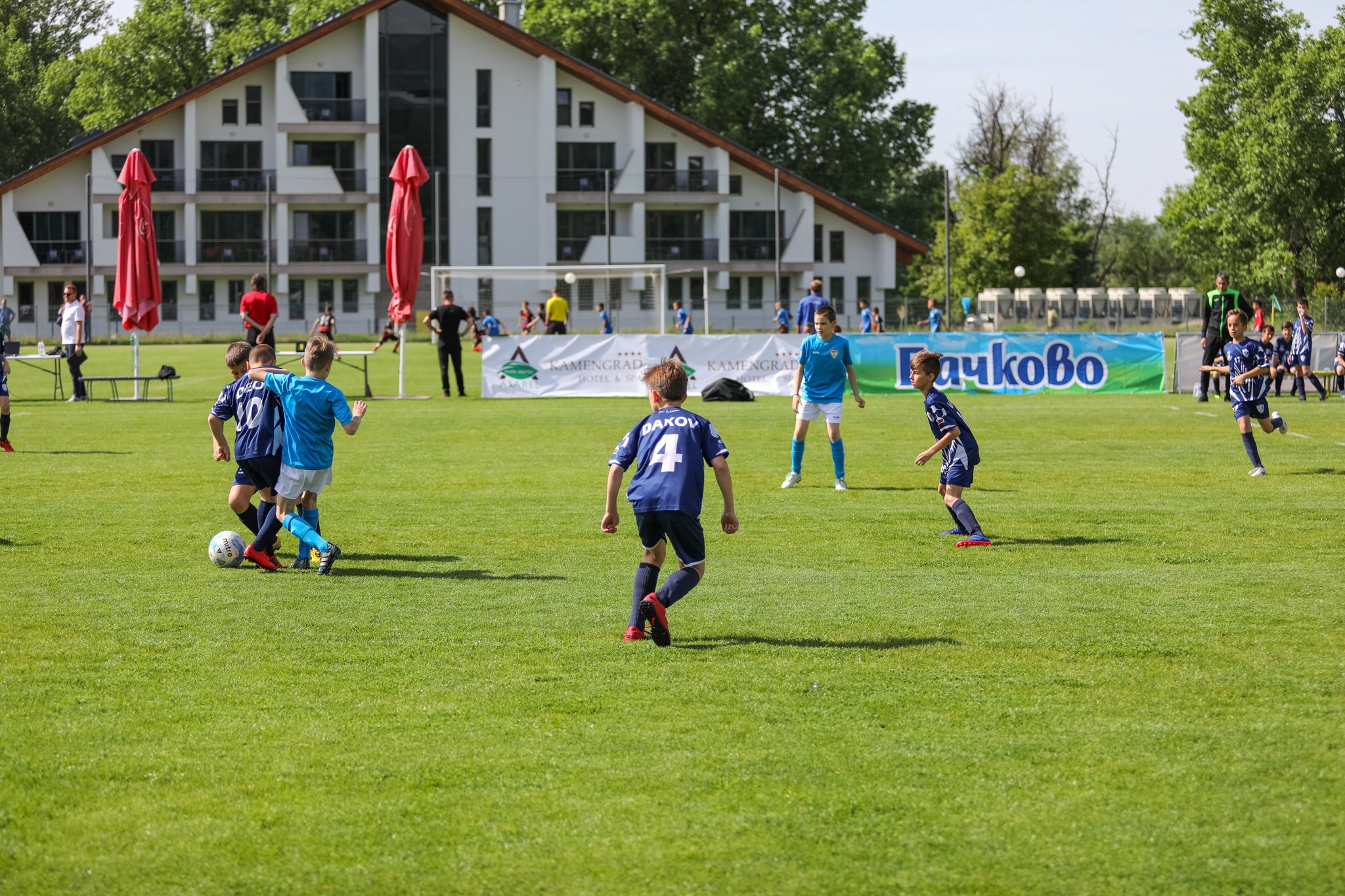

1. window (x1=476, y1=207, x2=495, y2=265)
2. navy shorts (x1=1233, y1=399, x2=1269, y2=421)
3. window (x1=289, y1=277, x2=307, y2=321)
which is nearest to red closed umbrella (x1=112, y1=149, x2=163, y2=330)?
navy shorts (x1=1233, y1=399, x2=1269, y2=421)

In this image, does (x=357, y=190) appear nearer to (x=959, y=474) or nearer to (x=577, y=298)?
(x=577, y=298)

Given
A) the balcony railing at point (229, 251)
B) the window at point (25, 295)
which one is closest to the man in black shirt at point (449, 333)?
the balcony railing at point (229, 251)

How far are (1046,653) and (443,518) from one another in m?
6.58

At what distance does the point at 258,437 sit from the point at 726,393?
17607 millimetres

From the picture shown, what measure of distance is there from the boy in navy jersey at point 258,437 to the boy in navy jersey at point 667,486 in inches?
140

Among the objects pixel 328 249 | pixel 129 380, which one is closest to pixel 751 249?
pixel 328 249

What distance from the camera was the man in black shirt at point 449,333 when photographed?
27.5 m

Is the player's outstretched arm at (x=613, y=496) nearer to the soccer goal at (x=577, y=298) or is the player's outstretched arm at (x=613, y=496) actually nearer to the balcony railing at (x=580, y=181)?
the soccer goal at (x=577, y=298)

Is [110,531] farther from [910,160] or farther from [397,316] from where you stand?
[910,160]

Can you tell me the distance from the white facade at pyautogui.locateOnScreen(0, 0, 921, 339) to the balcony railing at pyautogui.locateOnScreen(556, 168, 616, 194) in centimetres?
9

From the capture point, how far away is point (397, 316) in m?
27.2

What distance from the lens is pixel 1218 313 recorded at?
24812mm

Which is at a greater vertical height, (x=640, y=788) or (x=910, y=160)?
(x=910, y=160)

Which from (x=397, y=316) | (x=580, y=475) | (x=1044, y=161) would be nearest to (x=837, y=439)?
(x=580, y=475)
